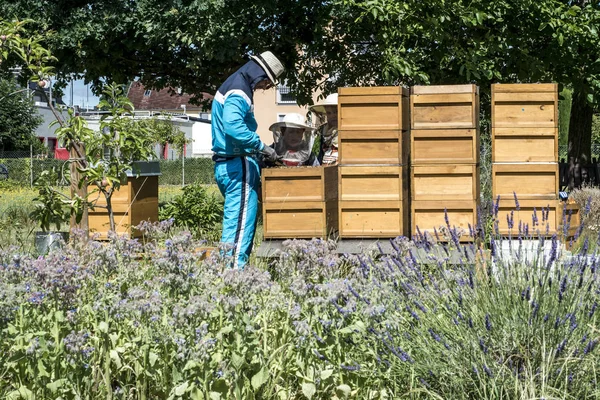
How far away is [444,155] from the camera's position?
23.5 feet

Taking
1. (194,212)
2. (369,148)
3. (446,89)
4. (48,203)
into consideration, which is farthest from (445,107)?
(194,212)

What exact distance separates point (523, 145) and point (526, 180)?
0.33 m

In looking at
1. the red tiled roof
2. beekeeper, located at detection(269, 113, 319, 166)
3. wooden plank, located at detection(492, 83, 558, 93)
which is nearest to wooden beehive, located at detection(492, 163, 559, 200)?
wooden plank, located at detection(492, 83, 558, 93)

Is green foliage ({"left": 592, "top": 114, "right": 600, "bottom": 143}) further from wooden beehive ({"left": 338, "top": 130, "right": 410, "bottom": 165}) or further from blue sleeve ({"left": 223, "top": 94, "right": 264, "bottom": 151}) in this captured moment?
blue sleeve ({"left": 223, "top": 94, "right": 264, "bottom": 151})

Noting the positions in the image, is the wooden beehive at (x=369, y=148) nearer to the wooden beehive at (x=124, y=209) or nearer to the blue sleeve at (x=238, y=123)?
the blue sleeve at (x=238, y=123)

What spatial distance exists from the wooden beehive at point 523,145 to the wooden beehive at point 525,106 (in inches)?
2.2

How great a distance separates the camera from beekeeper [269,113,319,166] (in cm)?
779

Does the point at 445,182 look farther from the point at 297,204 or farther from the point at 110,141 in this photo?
the point at 110,141

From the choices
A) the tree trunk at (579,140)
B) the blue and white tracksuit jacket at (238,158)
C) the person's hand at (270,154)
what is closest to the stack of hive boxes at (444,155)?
the person's hand at (270,154)

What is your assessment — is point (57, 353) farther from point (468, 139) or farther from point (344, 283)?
point (468, 139)

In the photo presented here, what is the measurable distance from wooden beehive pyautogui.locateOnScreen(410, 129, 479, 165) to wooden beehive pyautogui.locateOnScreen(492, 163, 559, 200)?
0.30 meters

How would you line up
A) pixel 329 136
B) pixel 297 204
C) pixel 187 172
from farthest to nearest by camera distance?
pixel 187 172 → pixel 329 136 → pixel 297 204

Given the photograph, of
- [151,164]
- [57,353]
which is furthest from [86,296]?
[151,164]

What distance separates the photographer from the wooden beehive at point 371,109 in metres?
7.20
